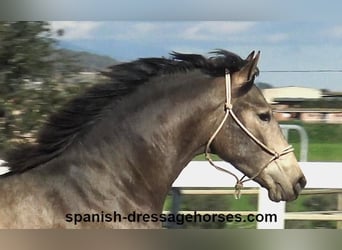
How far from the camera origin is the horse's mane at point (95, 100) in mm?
2021

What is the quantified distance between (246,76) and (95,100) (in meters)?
0.50

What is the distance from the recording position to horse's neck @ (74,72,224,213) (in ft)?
6.72

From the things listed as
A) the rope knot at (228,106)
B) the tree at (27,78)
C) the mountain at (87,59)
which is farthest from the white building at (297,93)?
the tree at (27,78)

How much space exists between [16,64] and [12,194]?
430 millimetres

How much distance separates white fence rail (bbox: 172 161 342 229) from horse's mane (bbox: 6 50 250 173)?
329mm

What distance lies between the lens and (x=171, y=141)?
2.08 metres

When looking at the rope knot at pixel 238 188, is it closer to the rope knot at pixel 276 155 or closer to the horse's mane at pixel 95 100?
the rope knot at pixel 276 155

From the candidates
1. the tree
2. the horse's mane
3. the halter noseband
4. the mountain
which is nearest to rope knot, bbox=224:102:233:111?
the halter noseband

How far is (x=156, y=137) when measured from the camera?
6.78ft

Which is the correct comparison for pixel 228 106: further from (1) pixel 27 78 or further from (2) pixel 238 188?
(1) pixel 27 78

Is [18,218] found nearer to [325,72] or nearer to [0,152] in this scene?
[0,152]

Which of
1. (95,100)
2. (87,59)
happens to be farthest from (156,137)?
(87,59)

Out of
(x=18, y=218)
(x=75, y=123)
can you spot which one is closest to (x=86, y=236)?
(x=18, y=218)

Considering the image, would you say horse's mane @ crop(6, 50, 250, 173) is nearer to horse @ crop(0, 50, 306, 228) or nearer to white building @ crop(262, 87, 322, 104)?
horse @ crop(0, 50, 306, 228)
